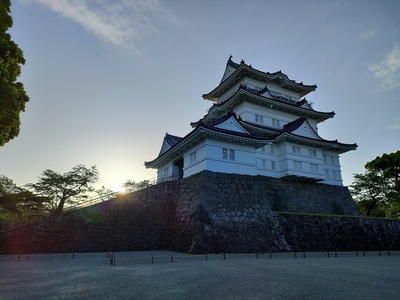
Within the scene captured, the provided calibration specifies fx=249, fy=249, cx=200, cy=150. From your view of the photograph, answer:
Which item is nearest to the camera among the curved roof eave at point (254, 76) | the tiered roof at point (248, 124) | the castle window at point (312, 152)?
the tiered roof at point (248, 124)

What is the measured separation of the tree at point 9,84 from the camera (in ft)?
31.2

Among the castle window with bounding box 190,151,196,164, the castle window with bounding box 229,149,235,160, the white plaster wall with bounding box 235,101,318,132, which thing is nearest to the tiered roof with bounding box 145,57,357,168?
the white plaster wall with bounding box 235,101,318,132

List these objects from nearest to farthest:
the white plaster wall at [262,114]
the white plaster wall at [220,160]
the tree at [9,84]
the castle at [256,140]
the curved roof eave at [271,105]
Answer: the tree at [9,84] → the white plaster wall at [220,160] → the castle at [256,140] → the curved roof eave at [271,105] → the white plaster wall at [262,114]

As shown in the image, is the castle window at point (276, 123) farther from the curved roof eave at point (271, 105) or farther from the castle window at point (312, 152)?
the castle window at point (312, 152)

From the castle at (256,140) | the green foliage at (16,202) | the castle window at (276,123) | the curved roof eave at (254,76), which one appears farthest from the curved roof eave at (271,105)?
the green foliage at (16,202)

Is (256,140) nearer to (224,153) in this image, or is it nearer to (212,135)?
(224,153)

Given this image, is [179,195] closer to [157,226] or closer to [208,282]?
[157,226]

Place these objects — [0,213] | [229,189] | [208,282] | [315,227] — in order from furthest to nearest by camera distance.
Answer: [0,213] < [315,227] < [229,189] < [208,282]

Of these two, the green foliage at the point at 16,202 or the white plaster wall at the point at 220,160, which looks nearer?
the white plaster wall at the point at 220,160

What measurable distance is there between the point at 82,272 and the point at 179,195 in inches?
455

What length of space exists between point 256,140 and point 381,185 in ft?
78.9

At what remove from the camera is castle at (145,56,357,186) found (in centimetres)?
1967

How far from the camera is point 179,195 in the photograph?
21.0 m

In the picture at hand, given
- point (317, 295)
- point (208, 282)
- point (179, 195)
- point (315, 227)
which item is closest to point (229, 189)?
point (179, 195)
